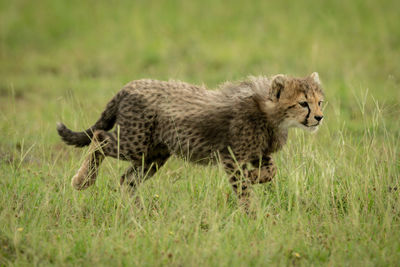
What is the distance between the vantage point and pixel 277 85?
4277 millimetres

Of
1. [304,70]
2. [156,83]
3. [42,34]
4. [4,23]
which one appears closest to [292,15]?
[304,70]

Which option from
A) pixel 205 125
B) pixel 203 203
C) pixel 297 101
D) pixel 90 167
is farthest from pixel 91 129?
pixel 297 101

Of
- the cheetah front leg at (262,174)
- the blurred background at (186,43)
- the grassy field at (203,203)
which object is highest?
the blurred background at (186,43)

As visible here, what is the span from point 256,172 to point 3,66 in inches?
267

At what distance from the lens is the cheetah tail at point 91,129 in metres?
Result: 4.73

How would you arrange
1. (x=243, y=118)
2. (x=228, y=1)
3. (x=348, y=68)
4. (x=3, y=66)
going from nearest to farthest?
(x=243, y=118)
(x=348, y=68)
(x=3, y=66)
(x=228, y=1)

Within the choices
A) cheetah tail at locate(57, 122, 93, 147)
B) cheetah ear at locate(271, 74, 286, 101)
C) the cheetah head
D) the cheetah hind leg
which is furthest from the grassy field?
cheetah ear at locate(271, 74, 286, 101)

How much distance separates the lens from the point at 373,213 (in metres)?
4.10

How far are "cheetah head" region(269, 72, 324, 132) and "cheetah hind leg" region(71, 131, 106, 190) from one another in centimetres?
133

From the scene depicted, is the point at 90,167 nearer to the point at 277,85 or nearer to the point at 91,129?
the point at 91,129

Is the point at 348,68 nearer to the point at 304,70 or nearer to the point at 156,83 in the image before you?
the point at 304,70

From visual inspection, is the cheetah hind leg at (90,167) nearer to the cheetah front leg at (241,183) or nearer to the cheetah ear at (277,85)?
the cheetah front leg at (241,183)

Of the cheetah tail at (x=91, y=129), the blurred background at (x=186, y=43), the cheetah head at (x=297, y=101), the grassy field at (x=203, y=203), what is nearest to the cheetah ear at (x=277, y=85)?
the cheetah head at (x=297, y=101)

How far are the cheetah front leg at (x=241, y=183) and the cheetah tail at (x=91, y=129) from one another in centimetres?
105
